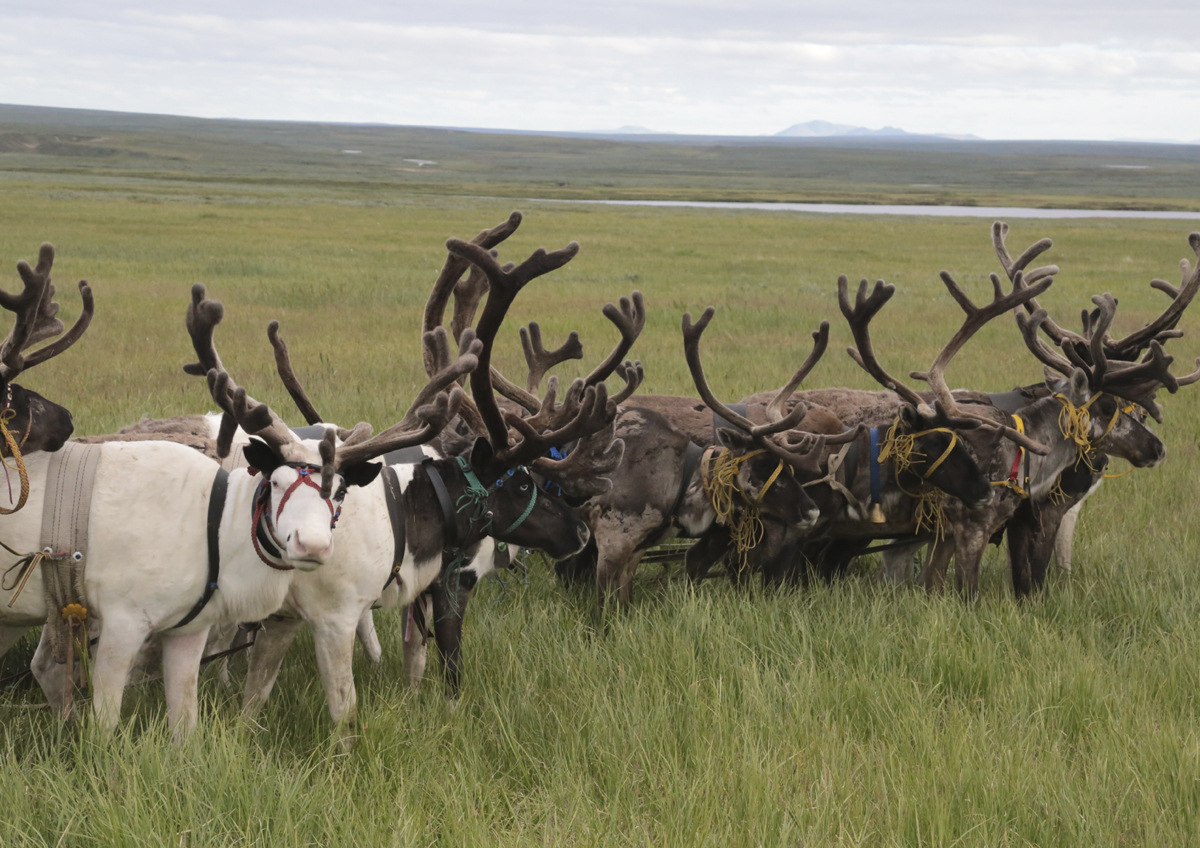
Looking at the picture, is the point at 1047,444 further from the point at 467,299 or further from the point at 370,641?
the point at 370,641

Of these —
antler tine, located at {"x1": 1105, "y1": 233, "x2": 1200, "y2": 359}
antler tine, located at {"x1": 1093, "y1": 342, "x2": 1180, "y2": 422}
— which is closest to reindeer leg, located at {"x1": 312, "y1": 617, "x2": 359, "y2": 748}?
antler tine, located at {"x1": 1093, "y1": 342, "x2": 1180, "y2": 422}

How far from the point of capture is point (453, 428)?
20.6 feet

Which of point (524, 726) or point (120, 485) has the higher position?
point (120, 485)

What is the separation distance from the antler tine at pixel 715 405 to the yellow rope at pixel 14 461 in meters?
3.65

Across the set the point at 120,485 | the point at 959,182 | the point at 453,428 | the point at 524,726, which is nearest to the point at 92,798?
the point at 120,485

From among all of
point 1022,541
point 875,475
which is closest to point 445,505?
point 875,475

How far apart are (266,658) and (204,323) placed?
1.67 meters

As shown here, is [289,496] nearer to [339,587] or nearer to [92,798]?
[339,587]

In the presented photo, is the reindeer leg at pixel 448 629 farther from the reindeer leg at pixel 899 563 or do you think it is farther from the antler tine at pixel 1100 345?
the antler tine at pixel 1100 345

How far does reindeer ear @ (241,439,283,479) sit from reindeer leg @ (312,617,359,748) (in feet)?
2.91

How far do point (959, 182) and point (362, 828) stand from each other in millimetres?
130181

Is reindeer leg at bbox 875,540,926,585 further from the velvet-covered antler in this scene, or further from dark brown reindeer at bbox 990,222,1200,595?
the velvet-covered antler

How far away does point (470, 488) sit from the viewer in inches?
223

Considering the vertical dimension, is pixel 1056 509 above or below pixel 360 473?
below
